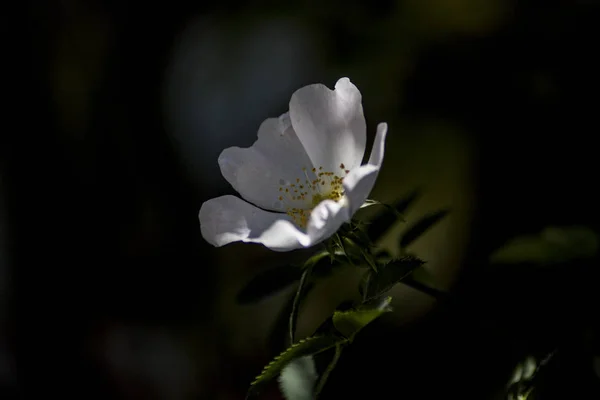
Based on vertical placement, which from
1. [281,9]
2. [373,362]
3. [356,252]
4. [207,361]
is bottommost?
[207,361]

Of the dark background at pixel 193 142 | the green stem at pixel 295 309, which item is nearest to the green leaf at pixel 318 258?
the green stem at pixel 295 309

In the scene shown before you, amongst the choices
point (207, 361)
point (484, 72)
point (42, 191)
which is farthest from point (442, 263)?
point (42, 191)

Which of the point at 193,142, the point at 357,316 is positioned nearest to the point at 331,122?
the point at 357,316

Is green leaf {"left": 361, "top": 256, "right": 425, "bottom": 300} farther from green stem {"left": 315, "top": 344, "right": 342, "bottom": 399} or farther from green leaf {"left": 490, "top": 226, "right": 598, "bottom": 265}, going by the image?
green leaf {"left": 490, "top": 226, "right": 598, "bottom": 265}

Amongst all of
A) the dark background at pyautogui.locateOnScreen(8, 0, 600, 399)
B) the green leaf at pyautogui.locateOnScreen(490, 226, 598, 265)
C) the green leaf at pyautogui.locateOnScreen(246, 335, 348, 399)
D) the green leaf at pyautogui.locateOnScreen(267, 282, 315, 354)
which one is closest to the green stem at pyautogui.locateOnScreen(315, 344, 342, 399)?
the green leaf at pyautogui.locateOnScreen(246, 335, 348, 399)

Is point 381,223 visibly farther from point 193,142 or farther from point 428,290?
point 193,142

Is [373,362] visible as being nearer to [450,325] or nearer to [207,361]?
[450,325]
